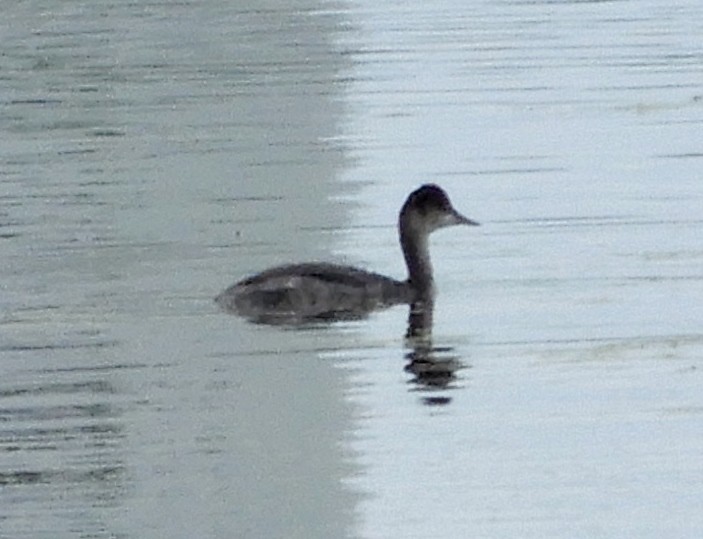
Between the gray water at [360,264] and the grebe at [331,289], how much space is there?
131 millimetres

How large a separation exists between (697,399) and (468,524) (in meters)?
2.37

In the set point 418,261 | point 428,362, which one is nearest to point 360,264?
point 418,261

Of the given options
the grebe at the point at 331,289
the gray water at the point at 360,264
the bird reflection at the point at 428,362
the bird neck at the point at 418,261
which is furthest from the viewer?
the bird neck at the point at 418,261

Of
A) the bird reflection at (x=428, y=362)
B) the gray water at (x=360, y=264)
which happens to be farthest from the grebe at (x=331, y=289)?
the bird reflection at (x=428, y=362)

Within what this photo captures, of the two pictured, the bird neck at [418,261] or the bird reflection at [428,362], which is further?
the bird neck at [418,261]

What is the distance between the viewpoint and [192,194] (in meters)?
22.2

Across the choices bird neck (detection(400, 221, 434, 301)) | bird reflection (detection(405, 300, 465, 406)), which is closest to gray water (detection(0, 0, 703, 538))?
bird reflection (detection(405, 300, 465, 406))

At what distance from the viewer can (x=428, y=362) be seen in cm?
1686

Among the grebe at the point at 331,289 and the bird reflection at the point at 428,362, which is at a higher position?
the grebe at the point at 331,289

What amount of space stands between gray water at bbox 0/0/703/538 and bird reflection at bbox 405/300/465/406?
0.03 metres

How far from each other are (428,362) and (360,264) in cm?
302

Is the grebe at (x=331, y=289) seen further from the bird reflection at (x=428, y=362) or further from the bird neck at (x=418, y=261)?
the bird reflection at (x=428, y=362)

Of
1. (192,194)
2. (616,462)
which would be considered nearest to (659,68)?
(192,194)

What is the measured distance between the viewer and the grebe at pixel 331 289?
1797cm
